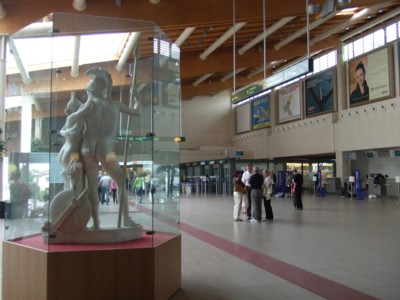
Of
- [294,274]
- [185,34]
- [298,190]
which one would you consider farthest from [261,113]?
[294,274]

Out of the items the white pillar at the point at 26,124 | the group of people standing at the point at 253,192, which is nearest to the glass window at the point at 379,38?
the group of people standing at the point at 253,192

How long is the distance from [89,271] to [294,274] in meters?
2.82

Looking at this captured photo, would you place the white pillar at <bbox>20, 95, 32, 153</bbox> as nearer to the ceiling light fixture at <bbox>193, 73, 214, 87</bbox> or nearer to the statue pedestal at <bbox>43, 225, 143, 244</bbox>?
the statue pedestal at <bbox>43, 225, 143, 244</bbox>

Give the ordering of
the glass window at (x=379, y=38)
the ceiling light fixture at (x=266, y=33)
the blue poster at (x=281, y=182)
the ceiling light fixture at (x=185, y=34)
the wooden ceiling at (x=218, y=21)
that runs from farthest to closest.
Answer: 1. the blue poster at (x=281, y=182)
2. the glass window at (x=379, y=38)
3. the ceiling light fixture at (x=266, y=33)
4. the ceiling light fixture at (x=185, y=34)
5. the wooden ceiling at (x=218, y=21)

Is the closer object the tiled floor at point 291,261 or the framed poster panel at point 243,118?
the tiled floor at point 291,261

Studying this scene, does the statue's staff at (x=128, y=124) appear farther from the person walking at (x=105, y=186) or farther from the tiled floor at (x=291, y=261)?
the tiled floor at (x=291, y=261)

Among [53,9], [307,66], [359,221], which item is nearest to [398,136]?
[359,221]

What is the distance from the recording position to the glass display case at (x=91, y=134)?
175 inches

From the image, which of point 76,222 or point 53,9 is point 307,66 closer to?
point 53,9

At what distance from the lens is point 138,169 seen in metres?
4.84

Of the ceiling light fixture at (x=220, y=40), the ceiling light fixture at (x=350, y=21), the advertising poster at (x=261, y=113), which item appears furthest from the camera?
the advertising poster at (x=261, y=113)

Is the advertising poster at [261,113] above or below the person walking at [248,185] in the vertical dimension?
above

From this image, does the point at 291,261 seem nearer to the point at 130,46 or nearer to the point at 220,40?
the point at 130,46

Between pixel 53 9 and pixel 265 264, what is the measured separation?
360 inches
